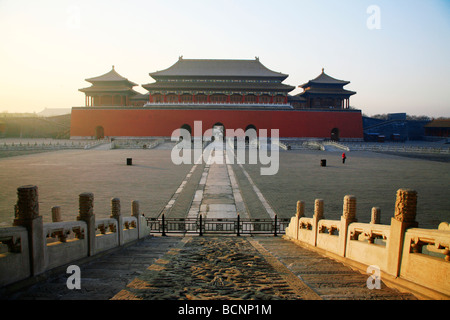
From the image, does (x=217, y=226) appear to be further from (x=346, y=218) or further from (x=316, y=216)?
(x=346, y=218)

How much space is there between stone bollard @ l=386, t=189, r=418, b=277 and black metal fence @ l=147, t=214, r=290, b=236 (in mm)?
4569

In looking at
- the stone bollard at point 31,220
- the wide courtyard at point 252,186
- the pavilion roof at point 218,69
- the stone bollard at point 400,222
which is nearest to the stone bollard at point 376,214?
the stone bollard at point 400,222

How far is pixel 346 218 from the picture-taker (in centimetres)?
483

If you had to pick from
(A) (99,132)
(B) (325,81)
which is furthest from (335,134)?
(A) (99,132)

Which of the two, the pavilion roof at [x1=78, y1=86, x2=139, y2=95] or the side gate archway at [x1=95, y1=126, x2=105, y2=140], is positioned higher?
the pavilion roof at [x1=78, y1=86, x2=139, y2=95]

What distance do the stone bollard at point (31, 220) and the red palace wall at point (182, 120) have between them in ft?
121

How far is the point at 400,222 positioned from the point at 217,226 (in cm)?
570

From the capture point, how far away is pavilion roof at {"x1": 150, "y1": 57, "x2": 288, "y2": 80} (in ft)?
136

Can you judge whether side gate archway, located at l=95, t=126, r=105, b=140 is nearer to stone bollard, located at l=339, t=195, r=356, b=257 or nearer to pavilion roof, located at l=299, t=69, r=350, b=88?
pavilion roof, located at l=299, t=69, r=350, b=88


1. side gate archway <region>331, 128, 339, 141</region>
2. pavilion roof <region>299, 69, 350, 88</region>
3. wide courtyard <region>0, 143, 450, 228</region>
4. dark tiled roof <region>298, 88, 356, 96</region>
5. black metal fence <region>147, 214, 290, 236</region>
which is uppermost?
pavilion roof <region>299, 69, 350, 88</region>

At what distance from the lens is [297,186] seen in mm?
Result: 13953

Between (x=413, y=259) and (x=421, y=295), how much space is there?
397 mm

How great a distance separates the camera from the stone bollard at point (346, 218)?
15.7 ft

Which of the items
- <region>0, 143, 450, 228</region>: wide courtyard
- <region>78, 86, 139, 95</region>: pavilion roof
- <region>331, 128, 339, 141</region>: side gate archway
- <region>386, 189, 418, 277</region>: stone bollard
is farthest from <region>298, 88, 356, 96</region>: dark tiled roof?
<region>386, 189, 418, 277</region>: stone bollard
